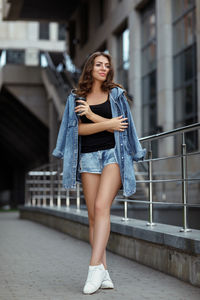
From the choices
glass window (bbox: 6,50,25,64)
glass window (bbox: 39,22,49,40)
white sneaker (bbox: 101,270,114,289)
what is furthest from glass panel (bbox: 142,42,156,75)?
glass window (bbox: 39,22,49,40)

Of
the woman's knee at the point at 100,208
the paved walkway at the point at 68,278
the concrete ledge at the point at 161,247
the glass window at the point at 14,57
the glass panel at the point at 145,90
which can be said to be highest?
the glass window at the point at 14,57

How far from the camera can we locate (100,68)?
14.7ft

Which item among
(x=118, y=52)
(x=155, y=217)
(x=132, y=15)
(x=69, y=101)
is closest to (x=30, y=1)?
(x=118, y=52)

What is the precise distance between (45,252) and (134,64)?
17.4 meters

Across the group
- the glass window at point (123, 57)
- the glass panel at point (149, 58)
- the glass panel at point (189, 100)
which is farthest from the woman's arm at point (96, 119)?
the glass window at point (123, 57)

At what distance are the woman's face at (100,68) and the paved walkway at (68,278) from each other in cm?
176

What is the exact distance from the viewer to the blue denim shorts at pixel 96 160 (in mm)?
4332

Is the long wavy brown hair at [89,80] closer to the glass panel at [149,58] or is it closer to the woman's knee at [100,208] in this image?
the woman's knee at [100,208]

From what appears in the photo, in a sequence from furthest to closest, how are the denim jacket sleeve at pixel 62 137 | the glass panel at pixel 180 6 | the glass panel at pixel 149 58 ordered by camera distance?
1. the glass panel at pixel 149 58
2. the glass panel at pixel 180 6
3. the denim jacket sleeve at pixel 62 137

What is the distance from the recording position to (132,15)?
2373 cm

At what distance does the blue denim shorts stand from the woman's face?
0.62 meters

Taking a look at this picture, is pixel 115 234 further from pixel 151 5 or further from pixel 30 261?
pixel 151 5

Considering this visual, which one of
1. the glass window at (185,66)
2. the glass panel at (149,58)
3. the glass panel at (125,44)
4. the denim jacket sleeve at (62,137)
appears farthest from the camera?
the glass panel at (125,44)

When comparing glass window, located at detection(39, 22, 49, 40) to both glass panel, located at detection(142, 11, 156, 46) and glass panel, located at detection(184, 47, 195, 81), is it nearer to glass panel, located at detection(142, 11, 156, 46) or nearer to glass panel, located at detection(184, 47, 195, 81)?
glass panel, located at detection(142, 11, 156, 46)
